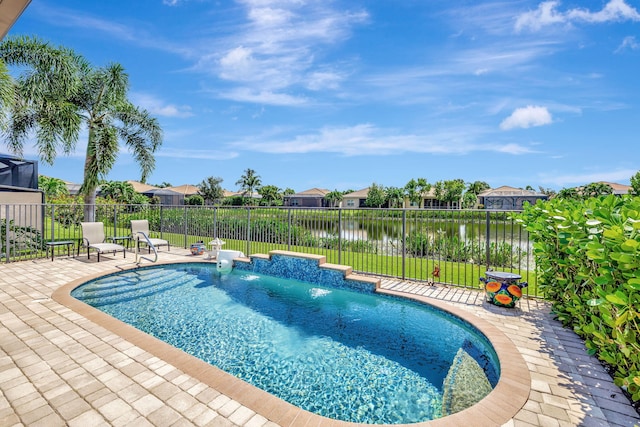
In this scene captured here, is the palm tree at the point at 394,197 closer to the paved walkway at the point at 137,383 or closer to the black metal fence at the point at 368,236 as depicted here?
the black metal fence at the point at 368,236

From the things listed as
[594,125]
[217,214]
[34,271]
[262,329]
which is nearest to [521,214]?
[262,329]

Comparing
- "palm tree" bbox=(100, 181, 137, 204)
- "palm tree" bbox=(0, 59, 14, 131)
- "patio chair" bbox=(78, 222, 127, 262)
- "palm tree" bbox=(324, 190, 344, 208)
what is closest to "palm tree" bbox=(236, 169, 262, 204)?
"palm tree" bbox=(324, 190, 344, 208)

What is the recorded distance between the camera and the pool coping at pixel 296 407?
2.35m

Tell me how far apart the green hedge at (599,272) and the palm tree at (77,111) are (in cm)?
1234

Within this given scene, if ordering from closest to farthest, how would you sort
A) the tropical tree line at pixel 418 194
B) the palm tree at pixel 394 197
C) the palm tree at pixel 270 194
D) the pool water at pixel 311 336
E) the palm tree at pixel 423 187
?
1. the pool water at pixel 311 336
2. the tropical tree line at pixel 418 194
3. the palm tree at pixel 394 197
4. the palm tree at pixel 423 187
5. the palm tree at pixel 270 194

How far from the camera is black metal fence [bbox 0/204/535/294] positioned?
646 centimetres

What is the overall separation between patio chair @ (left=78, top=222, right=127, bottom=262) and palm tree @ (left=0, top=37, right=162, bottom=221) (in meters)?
1.84

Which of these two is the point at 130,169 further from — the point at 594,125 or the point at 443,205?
the point at 443,205

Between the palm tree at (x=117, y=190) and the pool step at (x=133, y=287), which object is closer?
the pool step at (x=133, y=287)

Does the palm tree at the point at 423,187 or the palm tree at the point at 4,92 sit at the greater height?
the palm tree at the point at 423,187

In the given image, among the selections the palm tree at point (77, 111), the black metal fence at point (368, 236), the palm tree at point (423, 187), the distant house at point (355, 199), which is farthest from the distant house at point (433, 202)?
the palm tree at point (77, 111)

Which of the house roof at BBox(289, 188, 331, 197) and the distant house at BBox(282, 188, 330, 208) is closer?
the distant house at BBox(282, 188, 330, 208)

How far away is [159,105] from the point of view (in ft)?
50.0

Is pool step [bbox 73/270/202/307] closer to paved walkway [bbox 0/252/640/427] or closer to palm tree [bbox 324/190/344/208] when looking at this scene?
paved walkway [bbox 0/252/640/427]
